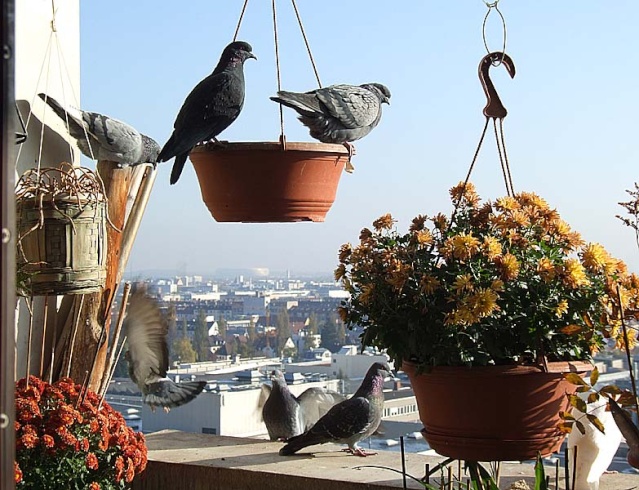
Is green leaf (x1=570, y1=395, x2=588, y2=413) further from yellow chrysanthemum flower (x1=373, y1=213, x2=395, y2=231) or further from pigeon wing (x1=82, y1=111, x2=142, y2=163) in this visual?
pigeon wing (x1=82, y1=111, x2=142, y2=163)

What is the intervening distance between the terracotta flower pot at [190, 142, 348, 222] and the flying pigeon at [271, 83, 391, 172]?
9 cm

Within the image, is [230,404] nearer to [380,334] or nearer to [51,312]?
[51,312]

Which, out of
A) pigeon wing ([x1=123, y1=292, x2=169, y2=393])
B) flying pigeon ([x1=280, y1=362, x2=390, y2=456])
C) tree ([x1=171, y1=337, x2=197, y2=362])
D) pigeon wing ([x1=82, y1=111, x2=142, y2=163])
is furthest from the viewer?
tree ([x1=171, y1=337, x2=197, y2=362])

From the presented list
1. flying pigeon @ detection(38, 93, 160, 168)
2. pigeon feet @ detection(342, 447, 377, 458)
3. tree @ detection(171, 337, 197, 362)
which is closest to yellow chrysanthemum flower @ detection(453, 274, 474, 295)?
pigeon feet @ detection(342, 447, 377, 458)

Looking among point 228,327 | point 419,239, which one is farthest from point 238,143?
point 228,327

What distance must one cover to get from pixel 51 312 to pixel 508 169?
1.72 meters

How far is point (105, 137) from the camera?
2.99 metres

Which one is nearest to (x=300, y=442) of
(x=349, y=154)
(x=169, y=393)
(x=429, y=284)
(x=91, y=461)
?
(x=169, y=393)

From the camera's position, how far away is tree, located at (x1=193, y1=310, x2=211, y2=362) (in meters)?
3.64

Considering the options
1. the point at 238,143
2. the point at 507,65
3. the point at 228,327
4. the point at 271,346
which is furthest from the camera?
the point at 228,327

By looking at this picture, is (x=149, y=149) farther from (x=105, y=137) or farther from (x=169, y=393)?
(x=169, y=393)

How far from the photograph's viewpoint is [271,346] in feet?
12.1

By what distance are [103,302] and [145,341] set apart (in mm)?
298

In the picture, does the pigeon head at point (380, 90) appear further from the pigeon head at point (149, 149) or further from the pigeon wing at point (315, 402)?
the pigeon wing at point (315, 402)
